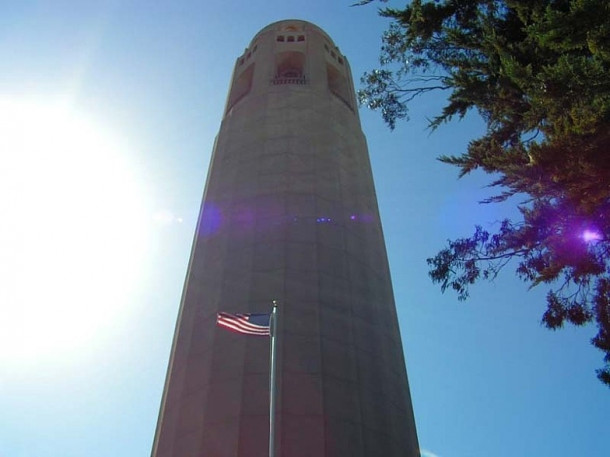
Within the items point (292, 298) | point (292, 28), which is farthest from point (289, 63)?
point (292, 298)

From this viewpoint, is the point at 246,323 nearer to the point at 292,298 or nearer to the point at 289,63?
the point at 292,298

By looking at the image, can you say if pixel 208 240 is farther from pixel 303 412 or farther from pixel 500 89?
pixel 500 89

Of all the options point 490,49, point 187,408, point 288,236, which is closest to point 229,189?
point 288,236

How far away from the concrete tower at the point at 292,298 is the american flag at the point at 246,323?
2395 mm

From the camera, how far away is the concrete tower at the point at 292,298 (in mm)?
13242

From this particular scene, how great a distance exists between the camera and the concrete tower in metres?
13.2

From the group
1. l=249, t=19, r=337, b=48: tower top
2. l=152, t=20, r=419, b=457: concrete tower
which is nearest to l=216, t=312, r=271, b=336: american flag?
l=152, t=20, r=419, b=457: concrete tower

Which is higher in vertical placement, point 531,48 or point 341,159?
point 341,159

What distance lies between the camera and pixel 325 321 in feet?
50.6

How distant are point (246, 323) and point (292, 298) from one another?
3940mm

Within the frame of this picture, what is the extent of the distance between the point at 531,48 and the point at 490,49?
1.02 meters

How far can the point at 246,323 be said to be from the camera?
464 inches

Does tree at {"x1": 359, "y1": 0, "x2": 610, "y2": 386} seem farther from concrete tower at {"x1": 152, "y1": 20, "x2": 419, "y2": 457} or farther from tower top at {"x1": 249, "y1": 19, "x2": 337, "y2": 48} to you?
tower top at {"x1": 249, "y1": 19, "x2": 337, "y2": 48}

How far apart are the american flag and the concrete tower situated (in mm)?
2395
